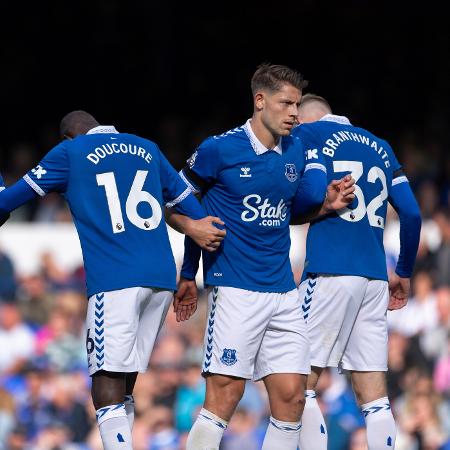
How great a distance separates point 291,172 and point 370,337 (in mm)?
1228

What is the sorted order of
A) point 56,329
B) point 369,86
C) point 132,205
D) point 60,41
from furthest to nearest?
point 60,41
point 369,86
point 56,329
point 132,205

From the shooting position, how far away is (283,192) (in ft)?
24.7

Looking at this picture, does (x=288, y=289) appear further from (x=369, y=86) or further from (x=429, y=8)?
(x=429, y=8)

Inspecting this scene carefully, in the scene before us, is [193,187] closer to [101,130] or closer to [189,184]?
[189,184]

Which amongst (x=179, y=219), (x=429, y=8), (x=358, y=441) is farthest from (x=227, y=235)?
(x=429, y=8)

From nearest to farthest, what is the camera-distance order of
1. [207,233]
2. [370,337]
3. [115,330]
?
[115,330], [207,233], [370,337]

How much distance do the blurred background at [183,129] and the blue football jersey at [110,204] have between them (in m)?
5.05

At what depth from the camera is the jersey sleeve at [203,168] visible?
7461mm

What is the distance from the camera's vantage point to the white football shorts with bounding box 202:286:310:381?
24.4 ft

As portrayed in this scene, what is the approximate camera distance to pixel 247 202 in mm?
7473

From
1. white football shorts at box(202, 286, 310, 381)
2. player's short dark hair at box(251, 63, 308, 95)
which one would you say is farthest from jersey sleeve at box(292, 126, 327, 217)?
white football shorts at box(202, 286, 310, 381)

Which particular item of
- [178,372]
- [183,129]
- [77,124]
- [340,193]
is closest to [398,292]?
[340,193]

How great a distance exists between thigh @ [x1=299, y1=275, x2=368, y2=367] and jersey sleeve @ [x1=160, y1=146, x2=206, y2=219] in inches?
36.3

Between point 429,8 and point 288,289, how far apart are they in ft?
44.2
